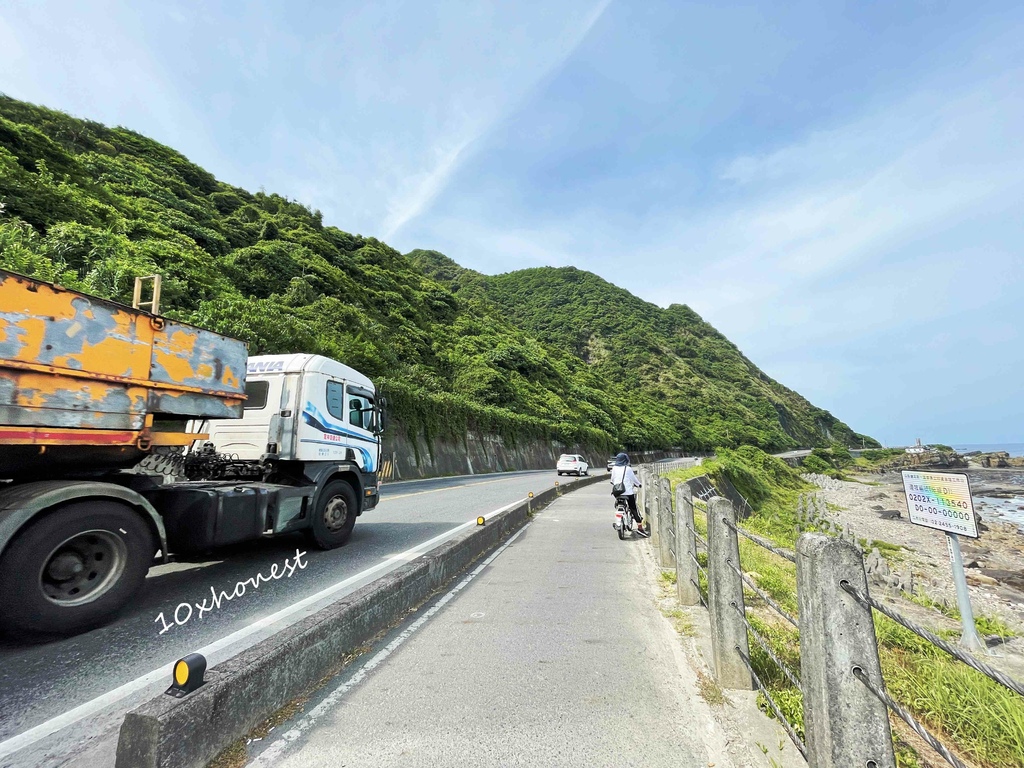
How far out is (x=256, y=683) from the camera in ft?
9.28

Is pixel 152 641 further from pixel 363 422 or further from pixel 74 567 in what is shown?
pixel 363 422

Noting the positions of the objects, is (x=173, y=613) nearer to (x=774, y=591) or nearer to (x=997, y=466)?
(x=774, y=591)

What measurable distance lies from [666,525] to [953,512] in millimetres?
3127

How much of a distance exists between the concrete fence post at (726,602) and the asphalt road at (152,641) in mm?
3561

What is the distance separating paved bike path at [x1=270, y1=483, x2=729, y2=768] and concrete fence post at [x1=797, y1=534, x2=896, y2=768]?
917 millimetres

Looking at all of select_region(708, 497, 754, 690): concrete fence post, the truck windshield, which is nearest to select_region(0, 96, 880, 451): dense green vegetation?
the truck windshield

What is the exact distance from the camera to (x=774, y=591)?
5.58m

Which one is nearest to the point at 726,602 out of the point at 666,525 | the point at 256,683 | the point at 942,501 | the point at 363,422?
the point at 256,683

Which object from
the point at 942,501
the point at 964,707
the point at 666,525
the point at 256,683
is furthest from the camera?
the point at 666,525

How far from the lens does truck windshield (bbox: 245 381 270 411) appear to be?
7.20 metres

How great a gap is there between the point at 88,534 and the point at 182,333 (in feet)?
6.69

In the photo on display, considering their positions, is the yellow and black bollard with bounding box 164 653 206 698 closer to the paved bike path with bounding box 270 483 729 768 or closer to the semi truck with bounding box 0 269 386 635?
the paved bike path with bounding box 270 483 729 768

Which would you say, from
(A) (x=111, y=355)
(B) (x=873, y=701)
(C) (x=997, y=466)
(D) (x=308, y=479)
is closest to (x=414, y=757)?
(B) (x=873, y=701)

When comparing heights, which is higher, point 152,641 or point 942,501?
point 942,501
